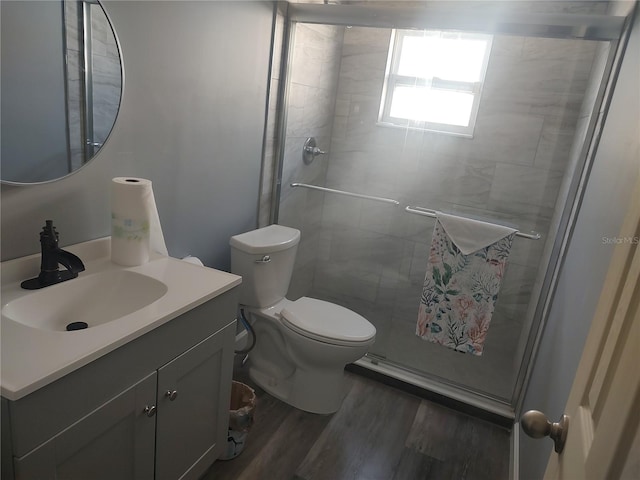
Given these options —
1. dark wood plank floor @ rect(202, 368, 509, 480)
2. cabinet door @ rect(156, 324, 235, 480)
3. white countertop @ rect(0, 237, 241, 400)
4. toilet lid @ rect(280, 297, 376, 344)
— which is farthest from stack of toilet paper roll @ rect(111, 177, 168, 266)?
dark wood plank floor @ rect(202, 368, 509, 480)

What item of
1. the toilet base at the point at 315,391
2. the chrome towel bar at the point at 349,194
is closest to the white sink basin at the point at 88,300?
the toilet base at the point at 315,391

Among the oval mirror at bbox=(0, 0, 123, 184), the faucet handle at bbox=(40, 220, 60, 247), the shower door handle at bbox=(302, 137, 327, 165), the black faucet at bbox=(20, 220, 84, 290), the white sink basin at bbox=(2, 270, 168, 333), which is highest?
the oval mirror at bbox=(0, 0, 123, 184)

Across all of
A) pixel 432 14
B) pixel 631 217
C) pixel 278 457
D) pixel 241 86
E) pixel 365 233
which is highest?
pixel 432 14

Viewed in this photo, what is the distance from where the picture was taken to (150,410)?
1185 millimetres

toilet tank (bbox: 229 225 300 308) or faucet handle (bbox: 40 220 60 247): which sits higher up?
faucet handle (bbox: 40 220 60 247)

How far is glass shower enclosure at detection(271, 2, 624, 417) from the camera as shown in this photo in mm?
2277

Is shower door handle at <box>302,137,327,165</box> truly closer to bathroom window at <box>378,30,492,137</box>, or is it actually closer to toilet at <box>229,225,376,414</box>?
bathroom window at <box>378,30,492,137</box>

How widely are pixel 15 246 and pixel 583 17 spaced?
2.22 metres

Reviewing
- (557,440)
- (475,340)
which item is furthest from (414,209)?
(557,440)

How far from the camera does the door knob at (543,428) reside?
766 mm

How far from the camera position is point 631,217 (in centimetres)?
69

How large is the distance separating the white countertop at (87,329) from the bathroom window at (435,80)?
1.58m

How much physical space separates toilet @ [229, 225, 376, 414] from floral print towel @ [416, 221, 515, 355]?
390 millimetres

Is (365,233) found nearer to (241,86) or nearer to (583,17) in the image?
(241,86)
